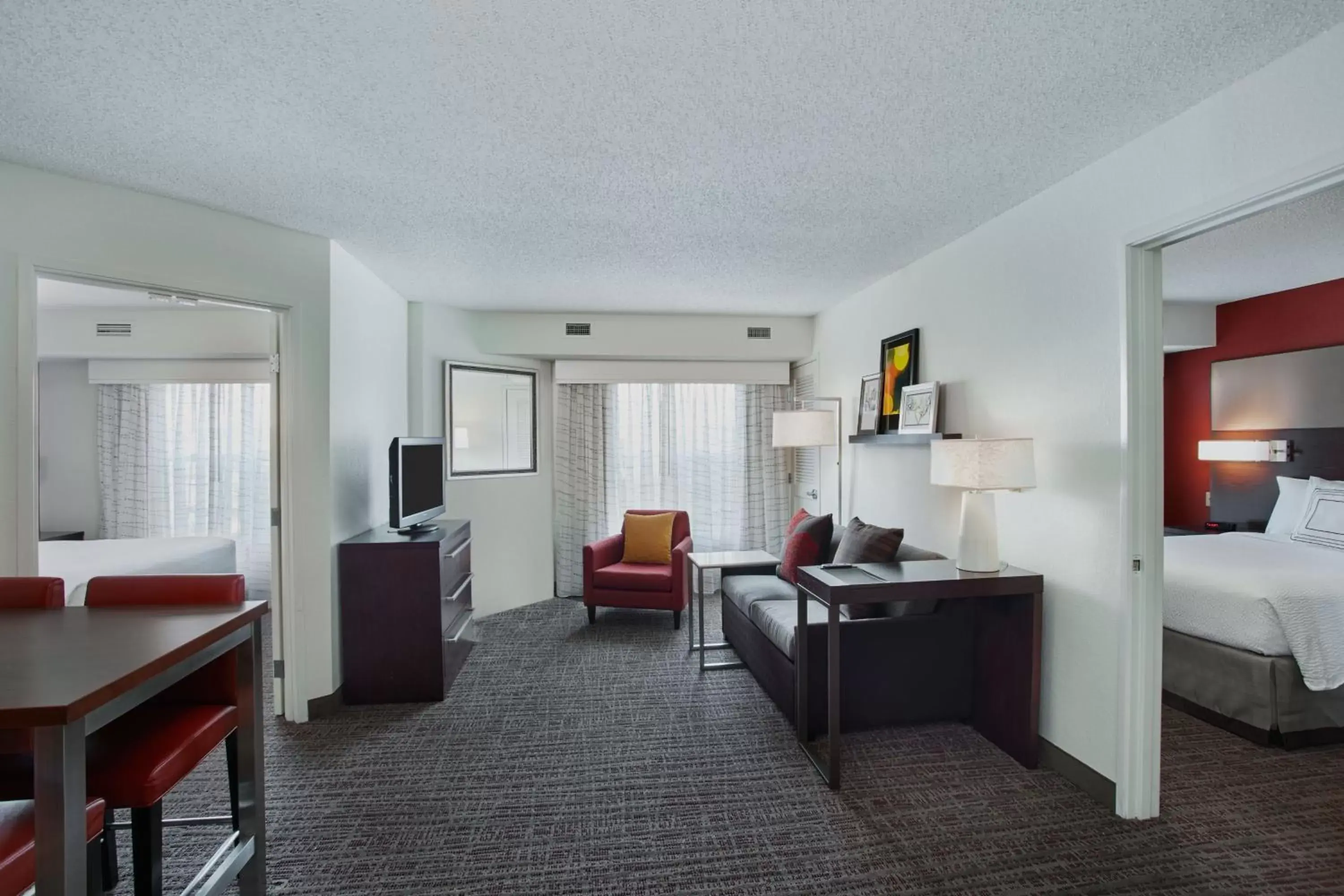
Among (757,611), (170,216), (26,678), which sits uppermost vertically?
(170,216)

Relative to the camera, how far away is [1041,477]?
2.68 meters

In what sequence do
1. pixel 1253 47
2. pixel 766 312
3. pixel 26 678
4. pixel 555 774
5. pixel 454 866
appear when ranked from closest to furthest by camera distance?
pixel 26 678 < pixel 1253 47 < pixel 454 866 < pixel 555 774 < pixel 766 312

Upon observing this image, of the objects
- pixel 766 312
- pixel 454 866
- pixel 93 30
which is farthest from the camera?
pixel 766 312

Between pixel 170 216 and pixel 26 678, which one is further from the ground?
pixel 170 216

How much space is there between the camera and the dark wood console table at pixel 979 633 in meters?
2.52

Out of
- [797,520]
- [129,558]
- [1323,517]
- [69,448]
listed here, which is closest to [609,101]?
[797,520]

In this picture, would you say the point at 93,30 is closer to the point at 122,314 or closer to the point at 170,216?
the point at 170,216

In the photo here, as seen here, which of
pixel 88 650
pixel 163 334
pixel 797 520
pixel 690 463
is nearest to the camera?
pixel 88 650

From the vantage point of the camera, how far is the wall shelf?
10.7 ft

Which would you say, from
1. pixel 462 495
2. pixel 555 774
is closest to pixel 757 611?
pixel 555 774

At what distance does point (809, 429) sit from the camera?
4.43m

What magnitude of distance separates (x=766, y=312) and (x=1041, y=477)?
301 cm

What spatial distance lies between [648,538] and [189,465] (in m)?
4.16

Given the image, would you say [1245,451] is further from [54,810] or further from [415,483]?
[54,810]
